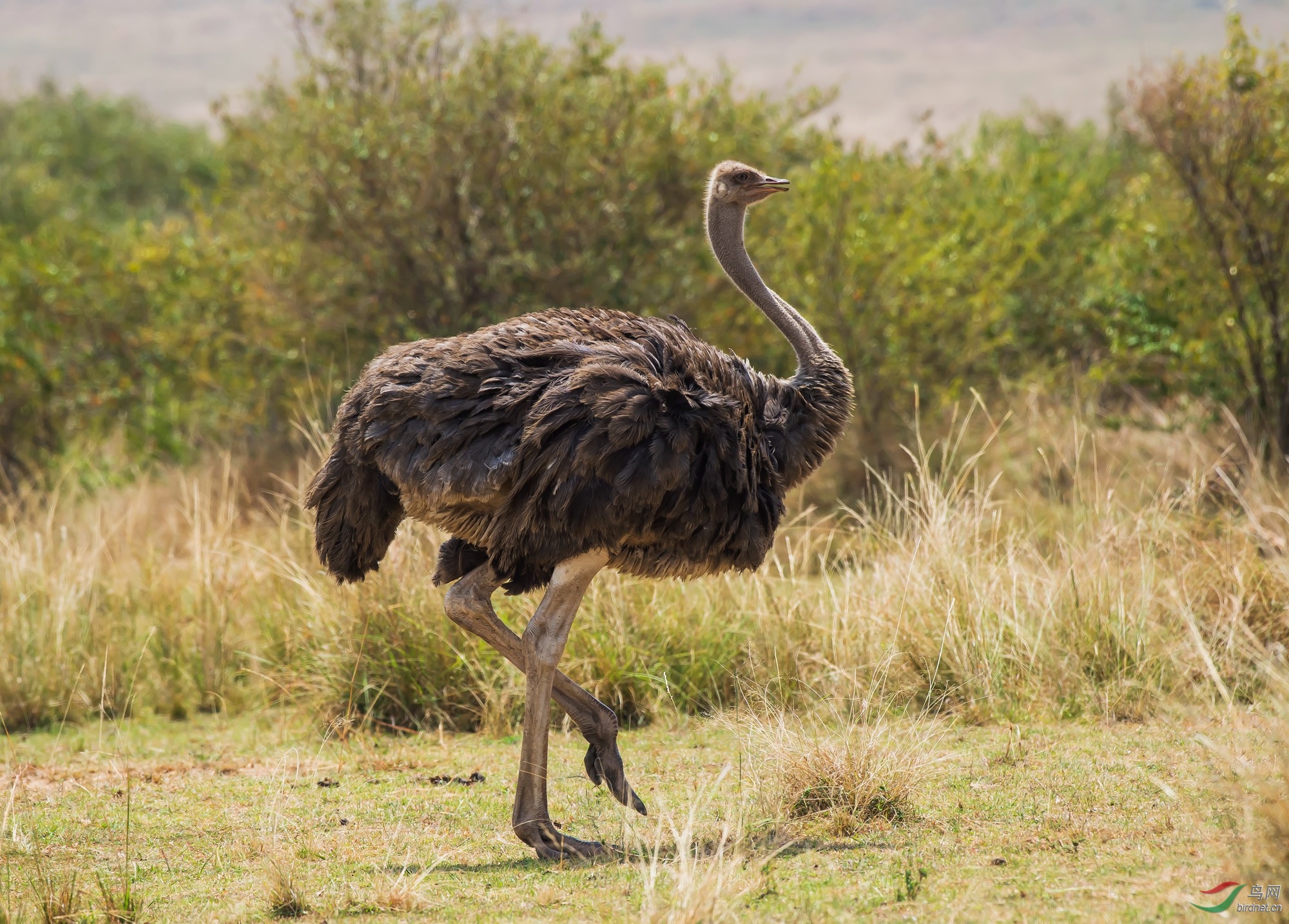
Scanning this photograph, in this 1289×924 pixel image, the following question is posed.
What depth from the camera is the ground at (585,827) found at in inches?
154

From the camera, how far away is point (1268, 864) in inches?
134

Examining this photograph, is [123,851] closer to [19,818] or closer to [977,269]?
[19,818]

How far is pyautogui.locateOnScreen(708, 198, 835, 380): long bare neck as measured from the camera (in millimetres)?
5285

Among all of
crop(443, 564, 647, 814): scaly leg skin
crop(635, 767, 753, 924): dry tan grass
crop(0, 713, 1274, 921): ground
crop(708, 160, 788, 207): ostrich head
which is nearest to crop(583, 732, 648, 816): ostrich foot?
crop(443, 564, 647, 814): scaly leg skin

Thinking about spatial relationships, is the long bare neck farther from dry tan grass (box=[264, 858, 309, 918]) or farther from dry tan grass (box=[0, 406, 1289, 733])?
dry tan grass (box=[264, 858, 309, 918])

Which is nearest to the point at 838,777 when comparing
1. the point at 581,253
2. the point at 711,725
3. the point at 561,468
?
the point at 561,468

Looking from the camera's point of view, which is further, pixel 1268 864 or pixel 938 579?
pixel 938 579

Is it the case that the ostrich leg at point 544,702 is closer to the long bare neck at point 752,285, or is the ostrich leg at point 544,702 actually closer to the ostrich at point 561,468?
the ostrich at point 561,468

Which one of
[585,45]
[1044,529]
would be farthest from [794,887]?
[585,45]

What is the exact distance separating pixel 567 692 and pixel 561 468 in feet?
3.20

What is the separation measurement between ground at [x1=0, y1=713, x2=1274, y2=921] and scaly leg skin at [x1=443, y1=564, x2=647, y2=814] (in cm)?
17

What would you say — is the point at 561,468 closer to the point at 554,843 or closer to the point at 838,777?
the point at 554,843

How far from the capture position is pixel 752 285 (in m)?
5.50

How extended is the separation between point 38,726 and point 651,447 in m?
4.37
